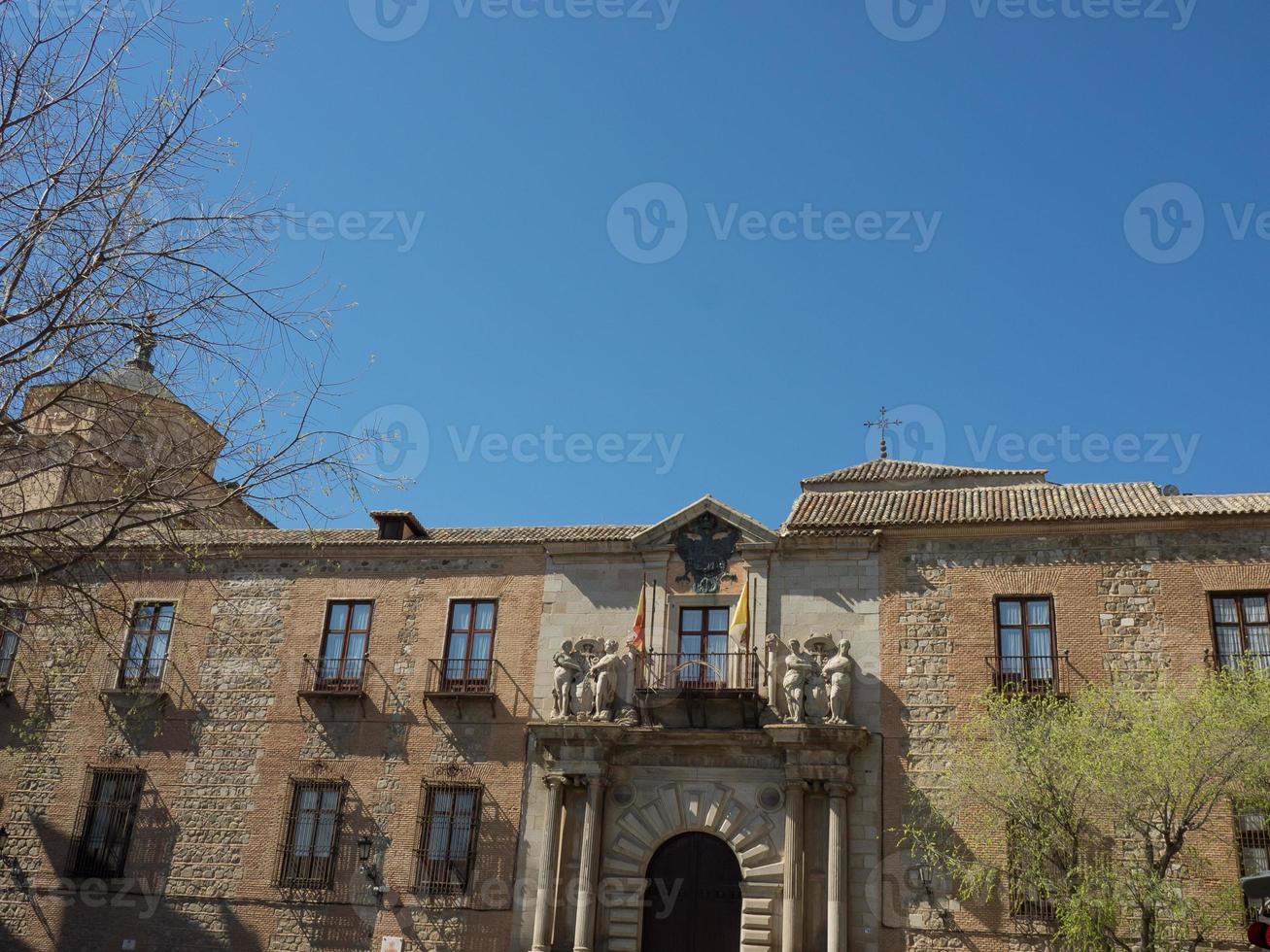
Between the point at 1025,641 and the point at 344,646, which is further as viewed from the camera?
the point at 344,646

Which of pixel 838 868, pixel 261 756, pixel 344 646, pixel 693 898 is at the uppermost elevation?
pixel 344 646

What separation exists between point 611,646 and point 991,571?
21.6 feet

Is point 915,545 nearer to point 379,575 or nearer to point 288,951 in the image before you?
point 379,575

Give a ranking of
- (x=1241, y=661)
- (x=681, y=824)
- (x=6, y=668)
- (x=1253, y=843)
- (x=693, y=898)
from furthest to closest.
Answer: (x=6, y=668)
(x=681, y=824)
(x=693, y=898)
(x=1241, y=661)
(x=1253, y=843)

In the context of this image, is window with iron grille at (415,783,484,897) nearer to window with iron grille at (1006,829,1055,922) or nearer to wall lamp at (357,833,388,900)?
wall lamp at (357,833,388,900)

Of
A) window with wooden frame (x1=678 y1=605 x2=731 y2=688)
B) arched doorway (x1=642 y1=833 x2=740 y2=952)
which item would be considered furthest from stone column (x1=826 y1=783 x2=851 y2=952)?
window with wooden frame (x1=678 y1=605 x2=731 y2=688)

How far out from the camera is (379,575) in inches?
925

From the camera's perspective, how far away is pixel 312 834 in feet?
71.1

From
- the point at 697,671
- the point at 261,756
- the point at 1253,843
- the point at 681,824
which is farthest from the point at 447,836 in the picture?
the point at 1253,843

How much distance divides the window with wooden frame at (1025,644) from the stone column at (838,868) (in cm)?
316

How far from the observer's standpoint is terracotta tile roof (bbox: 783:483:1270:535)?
20469 mm

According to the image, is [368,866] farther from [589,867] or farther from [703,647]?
[703,647]

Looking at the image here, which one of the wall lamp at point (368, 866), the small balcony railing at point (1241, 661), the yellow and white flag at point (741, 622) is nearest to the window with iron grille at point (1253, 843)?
the small balcony railing at point (1241, 661)

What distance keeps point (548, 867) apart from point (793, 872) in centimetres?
398
